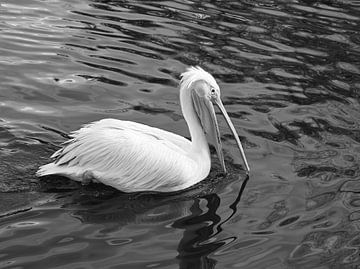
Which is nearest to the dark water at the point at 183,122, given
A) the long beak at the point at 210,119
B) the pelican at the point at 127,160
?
the pelican at the point at 127,160

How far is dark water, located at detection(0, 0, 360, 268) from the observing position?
5047 mm

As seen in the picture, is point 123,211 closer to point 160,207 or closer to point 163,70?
point 160,207

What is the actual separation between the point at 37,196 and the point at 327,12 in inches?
281

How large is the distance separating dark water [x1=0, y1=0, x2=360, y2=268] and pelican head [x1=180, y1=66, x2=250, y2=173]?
29 cm

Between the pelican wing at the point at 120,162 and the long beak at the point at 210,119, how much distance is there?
49 cm

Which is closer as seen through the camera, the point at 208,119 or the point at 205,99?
the point at 205,99

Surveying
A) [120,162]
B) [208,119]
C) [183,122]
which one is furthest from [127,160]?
[183,122]

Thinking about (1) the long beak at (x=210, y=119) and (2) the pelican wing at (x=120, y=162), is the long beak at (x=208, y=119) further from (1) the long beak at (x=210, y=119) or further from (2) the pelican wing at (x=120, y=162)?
(2) the pelican wing at (x=120, y=162)

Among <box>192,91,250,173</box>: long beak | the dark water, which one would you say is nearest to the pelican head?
<box>192,91,250,173</box>: long beak

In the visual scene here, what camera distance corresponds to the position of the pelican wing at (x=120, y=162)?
5.78 m

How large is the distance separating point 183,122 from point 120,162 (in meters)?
1.49

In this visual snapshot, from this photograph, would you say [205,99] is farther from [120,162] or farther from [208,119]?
[120,162]

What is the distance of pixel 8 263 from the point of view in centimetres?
465

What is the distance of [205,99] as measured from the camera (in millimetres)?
6152
